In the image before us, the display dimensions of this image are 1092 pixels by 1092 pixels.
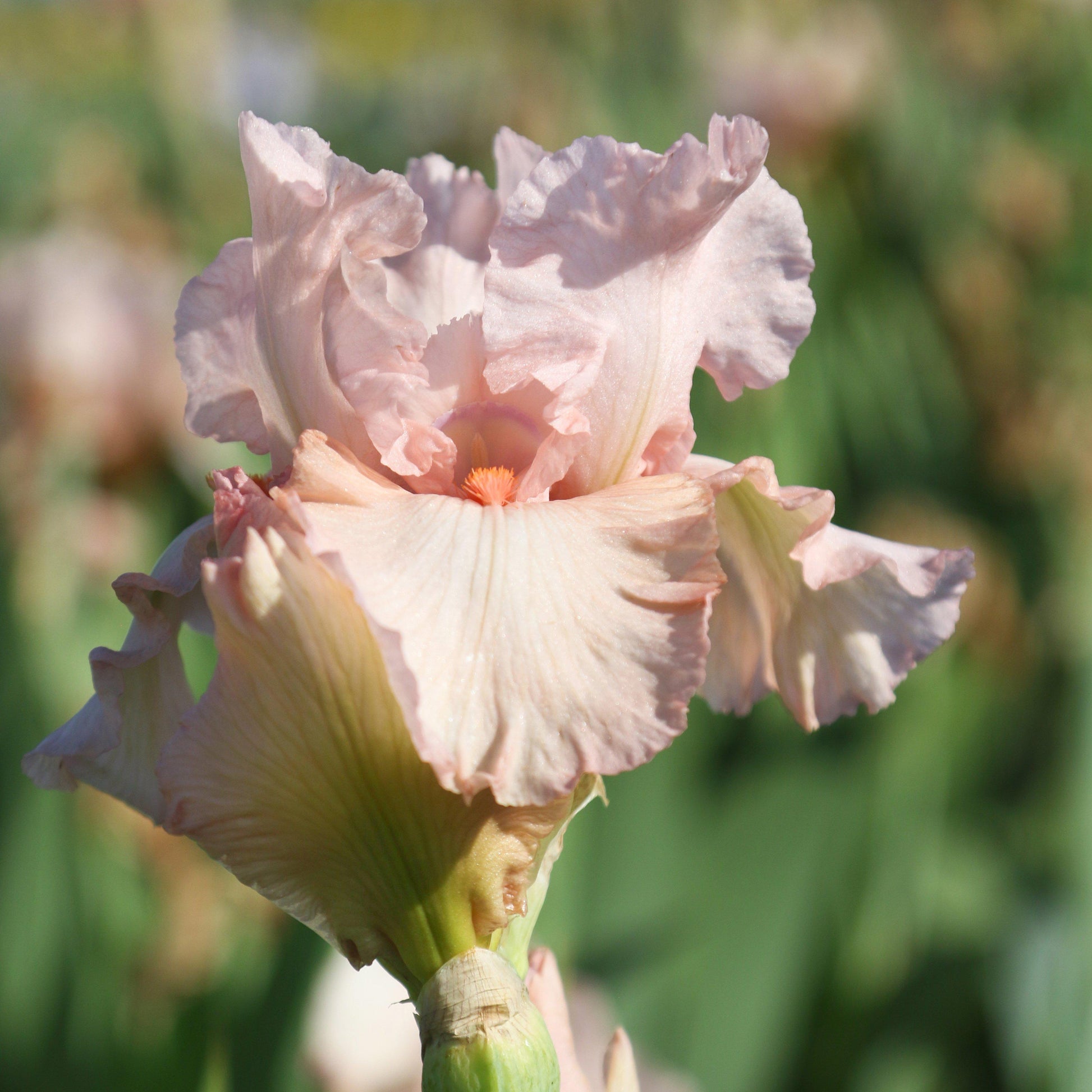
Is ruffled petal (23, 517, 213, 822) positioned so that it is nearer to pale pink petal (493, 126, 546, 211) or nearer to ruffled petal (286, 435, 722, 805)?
ruffled petal (286, 435, 722, 805)

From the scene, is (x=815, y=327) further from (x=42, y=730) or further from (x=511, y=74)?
(x=511, y=74)

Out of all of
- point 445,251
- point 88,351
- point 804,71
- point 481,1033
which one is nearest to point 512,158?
point 445,251

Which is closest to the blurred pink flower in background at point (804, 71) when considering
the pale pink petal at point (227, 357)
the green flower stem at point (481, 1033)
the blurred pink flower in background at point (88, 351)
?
the blurred pink flower in background at point (88, 351)

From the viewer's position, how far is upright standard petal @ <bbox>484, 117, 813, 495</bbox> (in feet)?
1.26

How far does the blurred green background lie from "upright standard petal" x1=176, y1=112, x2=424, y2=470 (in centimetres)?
43

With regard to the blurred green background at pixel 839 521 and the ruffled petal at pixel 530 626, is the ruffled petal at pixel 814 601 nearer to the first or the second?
the ruffled petal at pixel 530 626

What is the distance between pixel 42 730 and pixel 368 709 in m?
0.71

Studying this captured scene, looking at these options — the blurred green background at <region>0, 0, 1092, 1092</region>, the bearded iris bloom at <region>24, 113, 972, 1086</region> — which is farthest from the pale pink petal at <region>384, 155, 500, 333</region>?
the blurred green background at <region>0, 0, 1092, 1092</region>

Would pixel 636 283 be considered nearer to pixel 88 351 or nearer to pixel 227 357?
pixel 227 357

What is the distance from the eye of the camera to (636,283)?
1.31ft

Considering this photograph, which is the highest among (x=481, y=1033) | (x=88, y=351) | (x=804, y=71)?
(x=804, y=71)

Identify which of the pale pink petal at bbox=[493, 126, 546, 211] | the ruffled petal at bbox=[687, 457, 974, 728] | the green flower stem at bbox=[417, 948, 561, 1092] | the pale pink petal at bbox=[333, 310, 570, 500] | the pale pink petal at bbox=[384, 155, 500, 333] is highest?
the pale pink petal at bbox=[493, 126, 546, 211]

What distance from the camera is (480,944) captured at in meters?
0.38

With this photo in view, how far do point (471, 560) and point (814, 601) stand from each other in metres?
0.15
